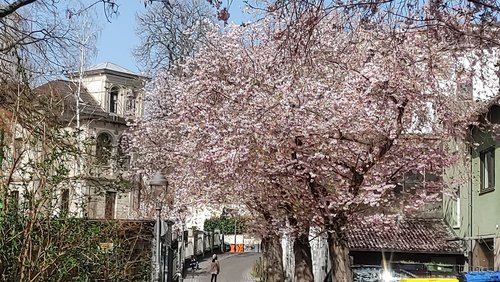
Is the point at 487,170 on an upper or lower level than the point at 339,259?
upper

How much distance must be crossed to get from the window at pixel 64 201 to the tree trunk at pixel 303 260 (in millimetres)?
11280

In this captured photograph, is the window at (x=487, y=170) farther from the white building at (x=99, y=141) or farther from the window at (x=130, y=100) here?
the window at (x=130, y=100)

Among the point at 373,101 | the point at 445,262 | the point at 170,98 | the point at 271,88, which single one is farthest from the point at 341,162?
the point at 445,262

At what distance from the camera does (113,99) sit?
5094cm

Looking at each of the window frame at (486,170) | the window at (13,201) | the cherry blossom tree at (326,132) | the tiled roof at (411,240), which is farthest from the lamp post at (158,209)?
the tiled roof at (411,240)

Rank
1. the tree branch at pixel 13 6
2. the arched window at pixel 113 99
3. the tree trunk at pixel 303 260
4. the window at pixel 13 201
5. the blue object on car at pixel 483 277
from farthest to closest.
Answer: the arched window at pixel 113 99 → the tree trunk at pixel 303 260 → the blue object on car at pixel 483 277 → the window at pixel 13 201 → the tree branch at pixel 13 6

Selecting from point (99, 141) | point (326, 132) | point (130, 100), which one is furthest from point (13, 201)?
point (130, 100)

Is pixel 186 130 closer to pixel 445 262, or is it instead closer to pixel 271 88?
pixel 271 88

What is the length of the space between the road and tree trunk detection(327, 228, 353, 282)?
21.4 metres

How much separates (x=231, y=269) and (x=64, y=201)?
3447cm

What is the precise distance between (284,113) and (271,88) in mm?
1232

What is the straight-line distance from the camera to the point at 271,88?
20.8 meters

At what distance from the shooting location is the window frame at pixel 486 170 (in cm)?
2652

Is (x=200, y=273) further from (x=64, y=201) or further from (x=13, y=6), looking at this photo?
(x=13, y=6)
